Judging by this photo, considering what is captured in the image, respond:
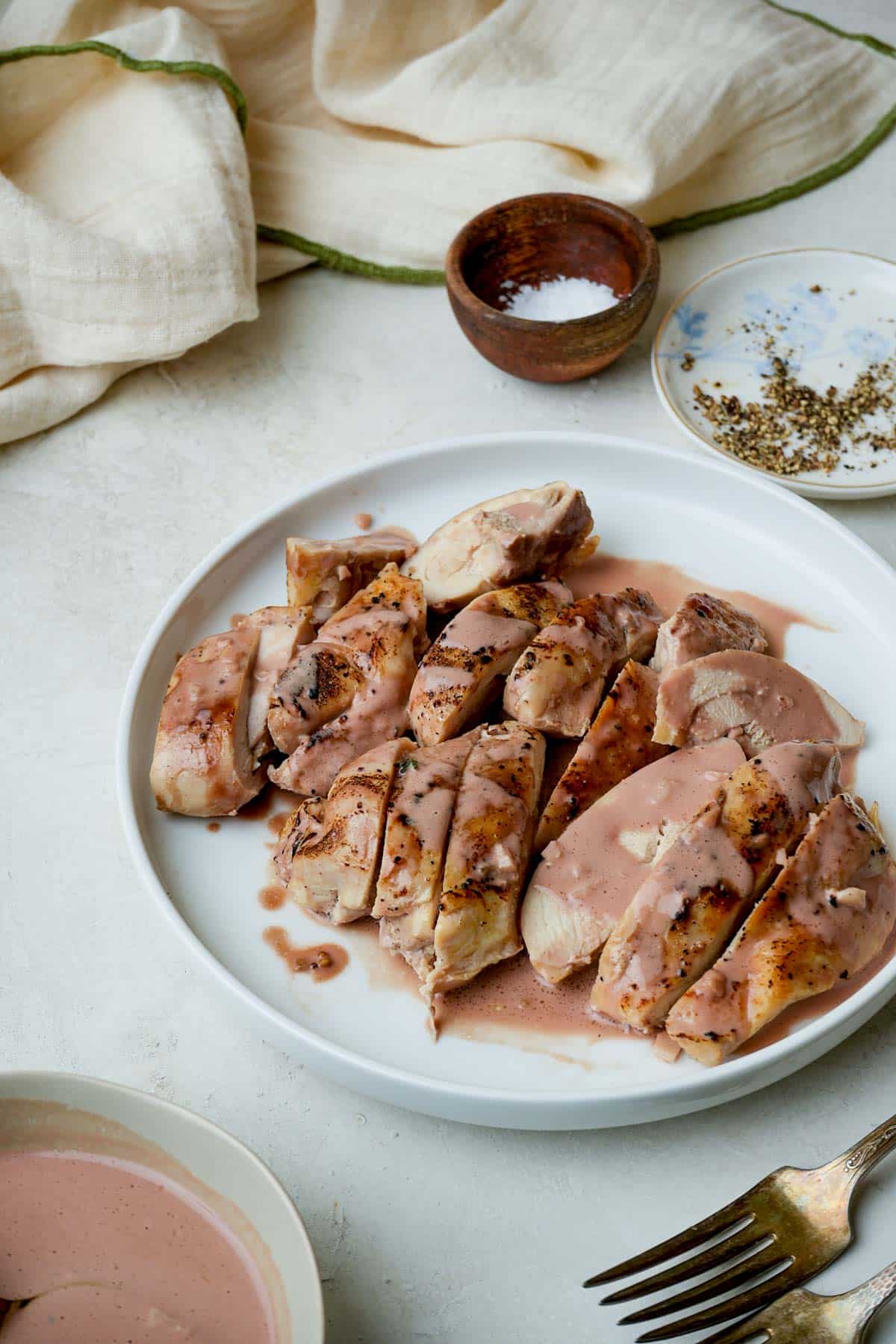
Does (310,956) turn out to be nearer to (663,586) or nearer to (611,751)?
(611,751)

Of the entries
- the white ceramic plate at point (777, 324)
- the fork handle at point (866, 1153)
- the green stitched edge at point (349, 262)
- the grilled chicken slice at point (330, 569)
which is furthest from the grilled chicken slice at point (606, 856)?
the green stitched edge at point (349, 262)

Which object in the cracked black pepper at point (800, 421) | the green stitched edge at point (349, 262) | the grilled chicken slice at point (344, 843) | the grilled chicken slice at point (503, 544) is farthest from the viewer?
the green stitched edge at point (349, 262)

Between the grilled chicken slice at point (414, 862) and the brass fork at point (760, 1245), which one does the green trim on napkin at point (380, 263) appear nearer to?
the grilled chicken slice at point (414, 862)

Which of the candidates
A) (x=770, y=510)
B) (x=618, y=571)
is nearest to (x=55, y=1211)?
(x=618, y=571)

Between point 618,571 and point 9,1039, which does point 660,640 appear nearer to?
point 618,571

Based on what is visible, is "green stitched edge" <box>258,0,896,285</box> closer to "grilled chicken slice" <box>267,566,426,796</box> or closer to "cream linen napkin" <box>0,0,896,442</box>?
"cream linen napkin" <box>0,0,896,442</box>

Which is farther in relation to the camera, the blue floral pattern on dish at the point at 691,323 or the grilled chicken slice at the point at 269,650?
the blue floral pattern on dish at the point at 691,323

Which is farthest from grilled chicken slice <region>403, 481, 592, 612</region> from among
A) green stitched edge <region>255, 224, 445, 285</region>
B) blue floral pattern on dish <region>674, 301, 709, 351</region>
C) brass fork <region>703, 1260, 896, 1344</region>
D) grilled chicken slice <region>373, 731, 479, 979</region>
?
brass fork <region>703, 1260, 896, 1344</region>
